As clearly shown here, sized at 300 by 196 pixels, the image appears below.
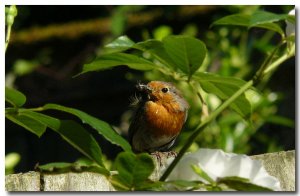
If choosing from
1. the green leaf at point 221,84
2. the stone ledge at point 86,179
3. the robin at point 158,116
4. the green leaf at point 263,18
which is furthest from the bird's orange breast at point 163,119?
the green leaf at point 263,18

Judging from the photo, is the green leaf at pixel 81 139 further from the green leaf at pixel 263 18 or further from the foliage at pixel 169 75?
the green leaf at pixel 263 18

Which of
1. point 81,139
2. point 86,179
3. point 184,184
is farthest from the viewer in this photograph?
point 86,179

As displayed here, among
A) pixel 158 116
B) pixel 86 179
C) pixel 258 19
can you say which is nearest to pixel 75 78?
pixel 158 116

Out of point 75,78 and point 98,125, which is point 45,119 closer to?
point 98,125

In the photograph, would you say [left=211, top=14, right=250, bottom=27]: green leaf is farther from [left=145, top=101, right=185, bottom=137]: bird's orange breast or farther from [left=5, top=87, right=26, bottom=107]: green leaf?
[left=145, top=101, right=185, bottom=137]: bird's orange breast

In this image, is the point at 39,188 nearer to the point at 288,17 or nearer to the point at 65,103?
the point at 288,17
